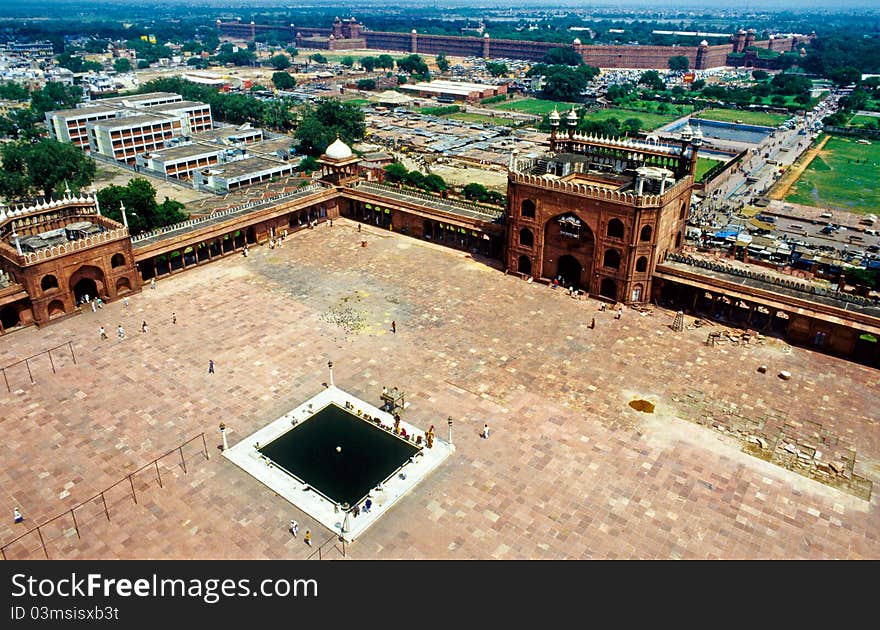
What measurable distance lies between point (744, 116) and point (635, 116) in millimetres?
31968

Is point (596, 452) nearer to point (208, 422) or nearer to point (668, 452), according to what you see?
point (668, 452)

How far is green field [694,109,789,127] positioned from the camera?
170375 mm

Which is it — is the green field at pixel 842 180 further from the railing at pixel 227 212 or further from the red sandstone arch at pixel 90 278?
the red sandstone arch at pixel 90 278

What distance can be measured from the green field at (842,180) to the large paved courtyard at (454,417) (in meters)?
65.7

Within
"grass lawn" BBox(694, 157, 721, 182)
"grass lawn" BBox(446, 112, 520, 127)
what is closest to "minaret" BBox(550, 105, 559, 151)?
"grass lawn" BBox(694, 157, 721, 182)

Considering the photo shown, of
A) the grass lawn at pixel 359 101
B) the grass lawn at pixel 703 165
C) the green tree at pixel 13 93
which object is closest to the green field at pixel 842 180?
the grass lawn at pixel 703 165

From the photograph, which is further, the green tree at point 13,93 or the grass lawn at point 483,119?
the green tree at point 13,93

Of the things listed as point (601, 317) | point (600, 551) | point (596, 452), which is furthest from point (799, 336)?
point (600, 551)

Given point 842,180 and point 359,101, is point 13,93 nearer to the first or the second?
point 359,101

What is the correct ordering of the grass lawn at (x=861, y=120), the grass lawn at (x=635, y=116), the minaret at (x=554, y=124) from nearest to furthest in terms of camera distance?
the minaret at (x=554, y=124) → the grass lawn at (x=861, y=120) → the grass lawn at (x=635, y=116)

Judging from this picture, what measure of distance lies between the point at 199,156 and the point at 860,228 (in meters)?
101

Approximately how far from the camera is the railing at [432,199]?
6888 centimetres

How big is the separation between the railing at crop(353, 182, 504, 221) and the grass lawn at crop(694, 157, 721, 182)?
5918 cm

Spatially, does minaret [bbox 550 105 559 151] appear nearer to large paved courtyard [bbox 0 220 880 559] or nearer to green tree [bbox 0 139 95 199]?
large paved courtyard [bbox 0 220 880 559]
